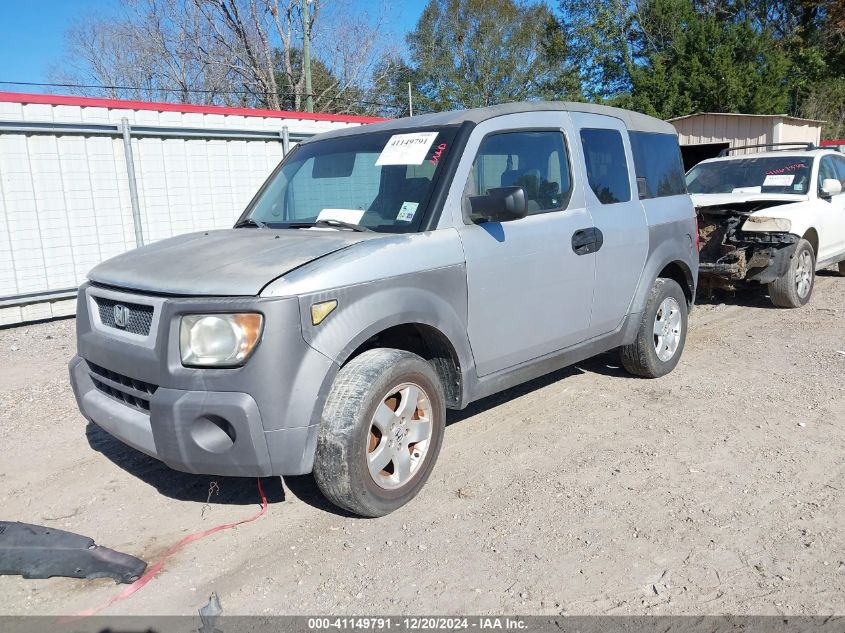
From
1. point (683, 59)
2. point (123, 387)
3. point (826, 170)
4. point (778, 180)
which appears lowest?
point (123, 387)

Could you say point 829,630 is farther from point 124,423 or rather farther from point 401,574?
point 124,423

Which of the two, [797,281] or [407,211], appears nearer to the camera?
[407,211]

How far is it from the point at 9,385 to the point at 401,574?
4.74 m

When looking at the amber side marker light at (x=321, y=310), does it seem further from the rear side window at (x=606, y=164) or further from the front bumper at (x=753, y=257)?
the front bumper at (x=753, y=257)

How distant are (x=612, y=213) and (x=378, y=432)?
2.44 metres

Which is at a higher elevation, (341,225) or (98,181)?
(98,181)

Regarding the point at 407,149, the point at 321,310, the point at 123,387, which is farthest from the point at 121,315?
the point at 407,149

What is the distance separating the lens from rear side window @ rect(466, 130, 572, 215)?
3.87 meters

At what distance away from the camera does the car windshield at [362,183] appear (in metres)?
3.70

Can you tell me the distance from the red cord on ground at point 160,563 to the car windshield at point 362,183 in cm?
160

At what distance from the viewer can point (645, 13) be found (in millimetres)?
35938

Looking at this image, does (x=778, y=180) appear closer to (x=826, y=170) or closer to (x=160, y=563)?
(x=826, y=170)

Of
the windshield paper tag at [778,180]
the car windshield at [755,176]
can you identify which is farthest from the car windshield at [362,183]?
the windshield paper tag at [778,180]

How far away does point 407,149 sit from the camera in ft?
12.7
